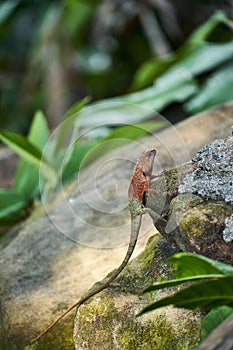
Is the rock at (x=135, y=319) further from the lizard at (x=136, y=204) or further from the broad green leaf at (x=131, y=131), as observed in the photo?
the broad green leaf at (x=131, y=131)

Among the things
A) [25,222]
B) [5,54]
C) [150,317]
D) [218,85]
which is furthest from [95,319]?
[5,54]

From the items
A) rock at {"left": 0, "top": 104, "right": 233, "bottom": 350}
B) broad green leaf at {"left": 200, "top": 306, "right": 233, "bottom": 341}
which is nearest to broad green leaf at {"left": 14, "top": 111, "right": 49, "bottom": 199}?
rock at {"left": 0, "top": 104, "right": 233, "bottom": 350}

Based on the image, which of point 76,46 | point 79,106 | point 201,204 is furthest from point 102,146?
point 76,46

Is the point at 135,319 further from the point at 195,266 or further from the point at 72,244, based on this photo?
the point at 72,244

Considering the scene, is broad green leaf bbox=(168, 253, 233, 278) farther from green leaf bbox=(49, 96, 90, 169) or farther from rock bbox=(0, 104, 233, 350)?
green leaf bbox=(49, 96, 90, 169)

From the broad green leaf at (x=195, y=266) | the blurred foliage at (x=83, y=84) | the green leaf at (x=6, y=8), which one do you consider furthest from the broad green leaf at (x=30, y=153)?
the green leaf at (x=6, y=8)

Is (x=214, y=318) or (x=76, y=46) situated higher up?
(x=214, y=318)
